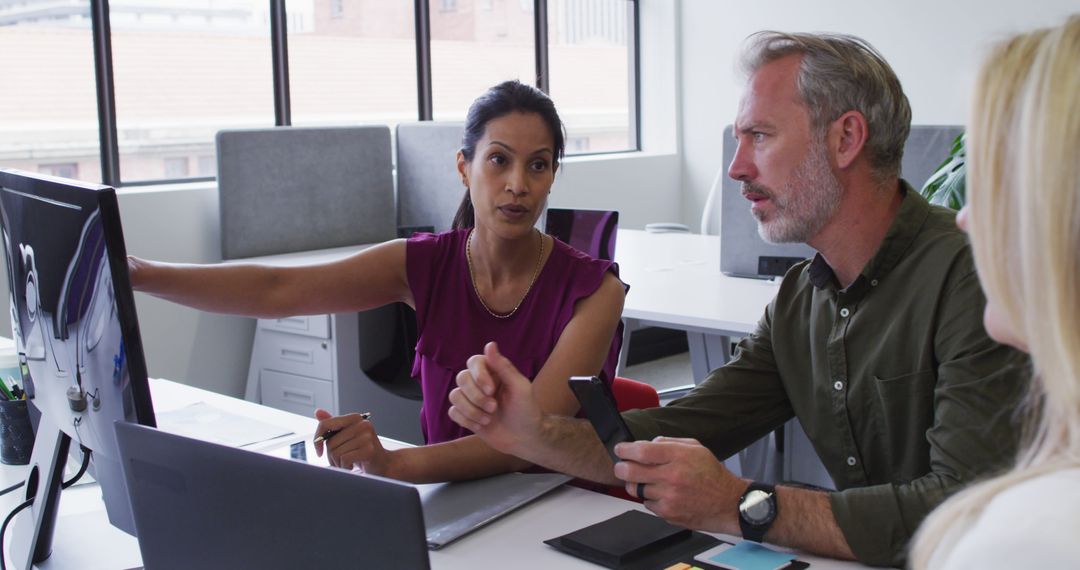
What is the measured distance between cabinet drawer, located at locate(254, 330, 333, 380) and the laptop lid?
93.9 inches

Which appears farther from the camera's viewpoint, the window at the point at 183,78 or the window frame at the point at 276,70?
the window at the point at 183,78

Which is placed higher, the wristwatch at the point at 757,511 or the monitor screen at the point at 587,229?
the monitor screen at the point at 587,229

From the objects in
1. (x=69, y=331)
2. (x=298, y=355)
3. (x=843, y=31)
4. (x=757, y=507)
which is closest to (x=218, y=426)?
Answer: (x=69, y=331)

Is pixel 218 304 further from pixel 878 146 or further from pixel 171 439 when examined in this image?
pixel 878 146

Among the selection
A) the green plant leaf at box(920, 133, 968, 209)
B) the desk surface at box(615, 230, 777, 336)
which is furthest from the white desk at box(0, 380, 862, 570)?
the green plant leaf at box(920, 133, 968, 209)

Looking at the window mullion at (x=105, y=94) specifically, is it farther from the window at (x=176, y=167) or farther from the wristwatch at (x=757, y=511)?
the wristwatch at (x=757, y=511)

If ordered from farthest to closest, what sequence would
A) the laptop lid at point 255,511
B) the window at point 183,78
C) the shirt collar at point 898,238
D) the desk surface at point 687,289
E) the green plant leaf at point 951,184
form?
the window at point 183,78, the desk surface at point 687,289, the green plant leaf at point 951,184, the shirt collar at point 898,238, the laptop lid at point 255,511

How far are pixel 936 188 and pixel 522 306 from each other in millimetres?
1400

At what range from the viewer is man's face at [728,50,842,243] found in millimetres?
1588

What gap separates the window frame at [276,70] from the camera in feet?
12.3

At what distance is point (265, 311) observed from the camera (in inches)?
72.4

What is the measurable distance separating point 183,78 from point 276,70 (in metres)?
0.41

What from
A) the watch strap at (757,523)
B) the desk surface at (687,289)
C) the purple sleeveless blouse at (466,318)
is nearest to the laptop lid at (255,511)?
the watch strap at (757,523)

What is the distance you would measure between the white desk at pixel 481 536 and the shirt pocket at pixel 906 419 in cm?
29
